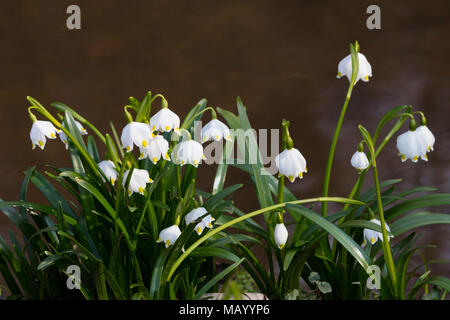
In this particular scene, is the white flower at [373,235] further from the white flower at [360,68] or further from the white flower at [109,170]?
the white flower at [109,170]

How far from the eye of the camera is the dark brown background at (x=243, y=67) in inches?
79.8

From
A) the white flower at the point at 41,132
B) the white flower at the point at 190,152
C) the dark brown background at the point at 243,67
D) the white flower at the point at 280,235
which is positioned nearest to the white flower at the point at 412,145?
the white flower at the point at 280,235

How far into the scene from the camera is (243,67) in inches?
82.3

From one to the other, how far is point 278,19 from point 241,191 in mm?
650

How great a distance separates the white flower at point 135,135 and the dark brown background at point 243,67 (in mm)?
992

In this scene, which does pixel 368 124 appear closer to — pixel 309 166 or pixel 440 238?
pixel 309 166

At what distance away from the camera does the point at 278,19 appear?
6.79 feet

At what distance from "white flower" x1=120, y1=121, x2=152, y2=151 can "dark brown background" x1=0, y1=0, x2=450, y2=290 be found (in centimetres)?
99

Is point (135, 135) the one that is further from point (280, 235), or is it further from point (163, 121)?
point (280, 235)

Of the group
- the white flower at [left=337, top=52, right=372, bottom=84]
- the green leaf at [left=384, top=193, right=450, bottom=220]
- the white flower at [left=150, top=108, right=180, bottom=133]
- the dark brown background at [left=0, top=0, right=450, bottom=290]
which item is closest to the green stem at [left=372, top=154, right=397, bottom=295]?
the green leaf at [left=384, top=193, right=450, bottom=220]

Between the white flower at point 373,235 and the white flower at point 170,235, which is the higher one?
the white flower at point 170,235

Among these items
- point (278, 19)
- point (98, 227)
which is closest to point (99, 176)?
point (98, 227)

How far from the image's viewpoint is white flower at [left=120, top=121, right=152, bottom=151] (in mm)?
1103

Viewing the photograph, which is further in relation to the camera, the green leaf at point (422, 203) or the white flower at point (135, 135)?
the green leaf at point (422, 203)
